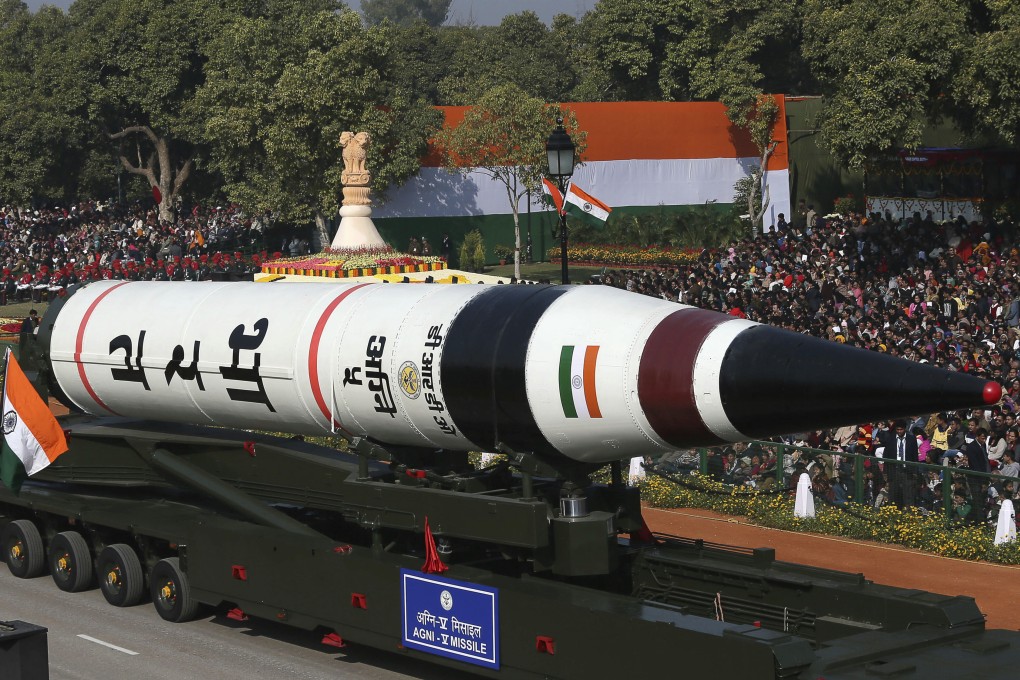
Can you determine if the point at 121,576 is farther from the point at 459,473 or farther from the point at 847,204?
the point at 847,204

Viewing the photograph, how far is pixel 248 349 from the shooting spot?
16453 mm

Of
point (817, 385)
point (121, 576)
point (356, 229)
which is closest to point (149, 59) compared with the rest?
point (356, 229)

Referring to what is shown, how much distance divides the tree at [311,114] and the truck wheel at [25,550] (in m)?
36.6

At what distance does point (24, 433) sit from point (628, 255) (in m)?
39.8

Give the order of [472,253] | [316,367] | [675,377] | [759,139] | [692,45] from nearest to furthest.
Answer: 1. [675,377]
2. [316,367]
3. [472,253]
4. [759,139]
5. [692,45]

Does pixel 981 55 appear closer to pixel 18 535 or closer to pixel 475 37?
pixel 18 535

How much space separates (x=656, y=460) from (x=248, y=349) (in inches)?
423

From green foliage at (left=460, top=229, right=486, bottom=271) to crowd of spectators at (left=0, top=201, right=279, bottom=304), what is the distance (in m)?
7.54

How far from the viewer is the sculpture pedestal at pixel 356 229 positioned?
126 feet

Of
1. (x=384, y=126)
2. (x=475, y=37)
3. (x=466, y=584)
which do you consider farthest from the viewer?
(x=475, y=37)

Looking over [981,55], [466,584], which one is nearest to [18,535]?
[466,584]

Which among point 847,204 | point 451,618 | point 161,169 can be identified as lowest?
point 451,618

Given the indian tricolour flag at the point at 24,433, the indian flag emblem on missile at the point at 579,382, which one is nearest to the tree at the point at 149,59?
the indian tricolour flag at the point at 24,433

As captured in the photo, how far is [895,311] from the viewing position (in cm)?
3009
